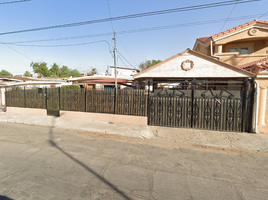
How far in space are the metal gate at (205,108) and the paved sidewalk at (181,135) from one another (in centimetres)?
32

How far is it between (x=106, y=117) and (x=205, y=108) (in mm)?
4900

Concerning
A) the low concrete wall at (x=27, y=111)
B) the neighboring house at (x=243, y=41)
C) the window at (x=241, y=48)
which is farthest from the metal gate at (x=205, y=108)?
the low concrete wall at (x=27, y=111)

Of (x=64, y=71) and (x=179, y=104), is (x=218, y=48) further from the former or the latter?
(x=64, y=71)

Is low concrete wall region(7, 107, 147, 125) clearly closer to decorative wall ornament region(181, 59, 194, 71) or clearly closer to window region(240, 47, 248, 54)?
decorative wall ornament region(181, 59, 194, 71)

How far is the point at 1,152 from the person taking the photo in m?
3.71

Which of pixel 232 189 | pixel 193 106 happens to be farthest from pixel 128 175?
pixel 193 106

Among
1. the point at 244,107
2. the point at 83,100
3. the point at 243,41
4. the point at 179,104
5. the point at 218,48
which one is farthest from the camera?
the point at 243,41

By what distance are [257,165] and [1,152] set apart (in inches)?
275

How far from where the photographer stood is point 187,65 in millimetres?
6895

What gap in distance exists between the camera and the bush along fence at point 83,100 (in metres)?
6.68

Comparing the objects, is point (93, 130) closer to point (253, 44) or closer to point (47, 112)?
point (47, 112)

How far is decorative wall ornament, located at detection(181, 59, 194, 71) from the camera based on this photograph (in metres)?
6.84

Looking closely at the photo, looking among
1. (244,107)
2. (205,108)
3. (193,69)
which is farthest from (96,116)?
(244,107)

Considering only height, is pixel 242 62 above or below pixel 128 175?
above
